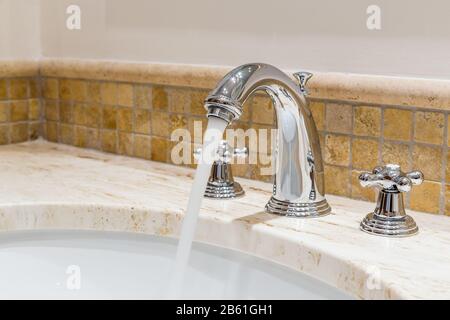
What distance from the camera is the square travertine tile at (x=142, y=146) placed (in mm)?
1120

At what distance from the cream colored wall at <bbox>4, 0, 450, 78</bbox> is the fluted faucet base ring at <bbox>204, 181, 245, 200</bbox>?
0.18 meters

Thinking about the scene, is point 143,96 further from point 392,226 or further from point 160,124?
point 392,226

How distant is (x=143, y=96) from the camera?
3.65 ft

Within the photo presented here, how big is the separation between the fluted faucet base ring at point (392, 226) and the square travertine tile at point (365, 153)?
0.12 metres

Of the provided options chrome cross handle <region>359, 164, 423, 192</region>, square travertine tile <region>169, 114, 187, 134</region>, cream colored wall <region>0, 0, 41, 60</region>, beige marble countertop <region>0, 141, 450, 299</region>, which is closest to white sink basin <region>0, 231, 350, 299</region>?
beige marble countertop <region>0, 141, 450, 299</region>

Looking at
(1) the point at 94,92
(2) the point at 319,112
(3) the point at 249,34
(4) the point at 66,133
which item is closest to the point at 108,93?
(1) the point at 94,92

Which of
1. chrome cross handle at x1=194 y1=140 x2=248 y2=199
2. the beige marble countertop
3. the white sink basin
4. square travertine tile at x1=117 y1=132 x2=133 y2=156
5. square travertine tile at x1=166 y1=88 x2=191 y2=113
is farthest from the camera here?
square travertine tile at x1=117 y1=132 x2=133 y2=156

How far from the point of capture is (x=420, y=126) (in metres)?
0.81

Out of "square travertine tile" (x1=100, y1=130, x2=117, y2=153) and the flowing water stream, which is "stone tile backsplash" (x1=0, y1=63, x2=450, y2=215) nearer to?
"square travertine tile" (x1=100, y1=130, x2=117, y2=153)

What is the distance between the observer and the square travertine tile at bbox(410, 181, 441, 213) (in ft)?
2.66
